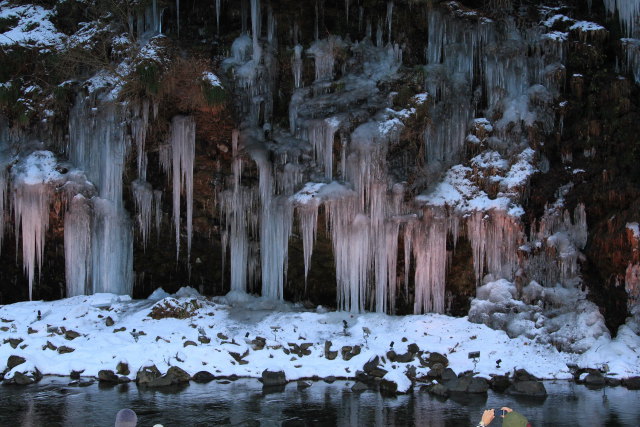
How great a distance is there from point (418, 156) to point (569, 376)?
745 centimetres

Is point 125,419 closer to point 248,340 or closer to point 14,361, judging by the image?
point 14,361

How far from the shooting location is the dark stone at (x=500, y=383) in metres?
14.0

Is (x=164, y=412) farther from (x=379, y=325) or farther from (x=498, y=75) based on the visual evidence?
(x=498, y=75)

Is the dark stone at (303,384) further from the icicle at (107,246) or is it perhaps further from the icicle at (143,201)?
the icicle at (143,201)

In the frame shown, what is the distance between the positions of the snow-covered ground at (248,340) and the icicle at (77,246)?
0.78 m

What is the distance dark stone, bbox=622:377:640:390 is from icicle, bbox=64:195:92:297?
580 inches

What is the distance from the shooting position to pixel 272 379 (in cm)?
1424

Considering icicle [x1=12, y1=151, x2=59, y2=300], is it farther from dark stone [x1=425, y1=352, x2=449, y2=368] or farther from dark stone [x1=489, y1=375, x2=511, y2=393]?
dark stone [x1=489, y1=375, x2=511, y2=393]

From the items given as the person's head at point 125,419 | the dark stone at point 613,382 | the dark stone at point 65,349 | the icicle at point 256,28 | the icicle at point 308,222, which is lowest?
the dark stone at point 613,382

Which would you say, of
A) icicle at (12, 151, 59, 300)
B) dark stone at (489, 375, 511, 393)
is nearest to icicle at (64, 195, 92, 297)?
icicle at (12, 151, 59, 300)

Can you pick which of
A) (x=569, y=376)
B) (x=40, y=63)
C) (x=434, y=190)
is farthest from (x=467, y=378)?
(x=40, y=63)

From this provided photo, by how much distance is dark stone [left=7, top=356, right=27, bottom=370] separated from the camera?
1445cm

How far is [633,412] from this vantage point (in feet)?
37.6

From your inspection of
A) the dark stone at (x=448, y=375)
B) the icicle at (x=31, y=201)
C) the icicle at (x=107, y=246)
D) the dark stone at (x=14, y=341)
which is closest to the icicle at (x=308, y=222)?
the dark stone at (x=448, y=375)
